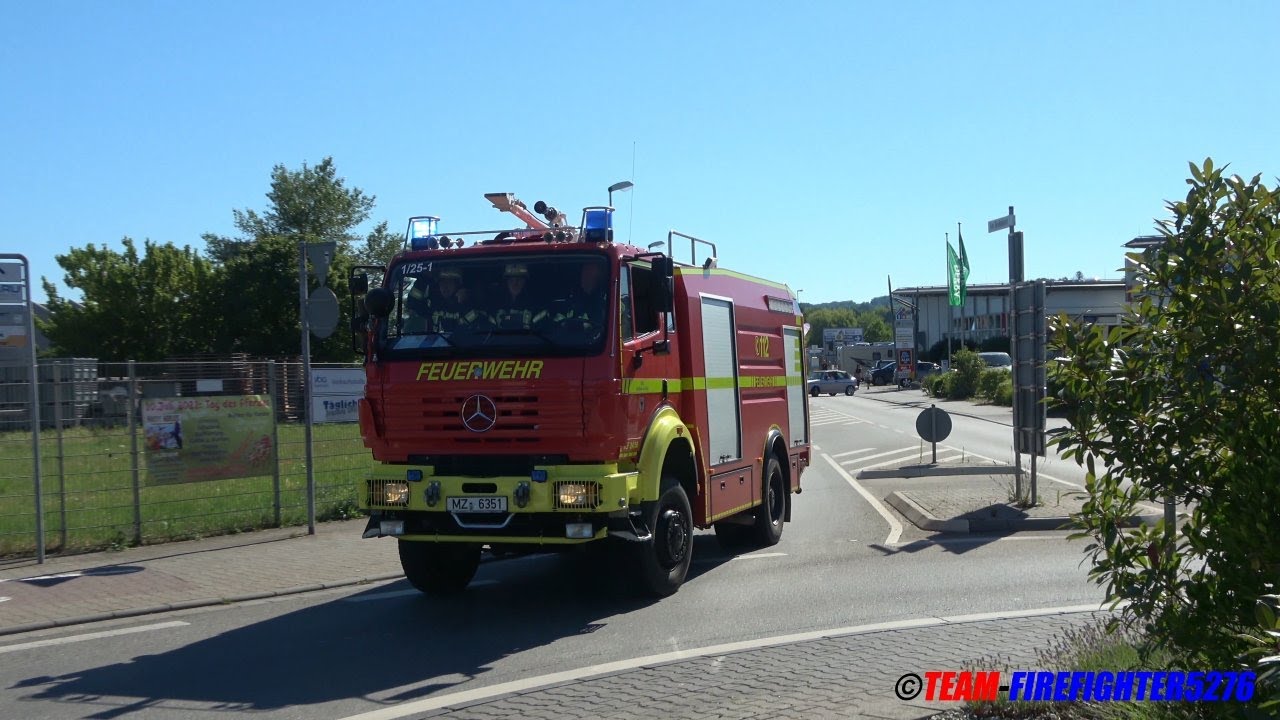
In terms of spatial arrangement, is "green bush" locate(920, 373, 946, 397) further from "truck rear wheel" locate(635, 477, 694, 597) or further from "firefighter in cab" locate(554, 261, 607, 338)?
"firefighter in cab" locate(554, 261, 607, 338)

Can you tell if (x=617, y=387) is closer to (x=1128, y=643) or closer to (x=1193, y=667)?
(x=1128, y=643)

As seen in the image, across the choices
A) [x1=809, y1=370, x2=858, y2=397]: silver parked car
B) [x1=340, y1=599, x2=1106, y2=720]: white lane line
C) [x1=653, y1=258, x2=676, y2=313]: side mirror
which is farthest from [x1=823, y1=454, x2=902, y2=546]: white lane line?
[x1=809, y1=370, x2=858, y2=397]: silver parked car

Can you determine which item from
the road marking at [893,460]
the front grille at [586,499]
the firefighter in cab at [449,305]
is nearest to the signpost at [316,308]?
the firefighter in cab at [449,305]

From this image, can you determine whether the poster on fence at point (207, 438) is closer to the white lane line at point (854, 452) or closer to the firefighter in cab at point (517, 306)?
the firefighter in cab at point (517, 306)

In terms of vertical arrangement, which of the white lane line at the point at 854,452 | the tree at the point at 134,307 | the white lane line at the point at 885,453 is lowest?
the white lane line at the point at 854,452

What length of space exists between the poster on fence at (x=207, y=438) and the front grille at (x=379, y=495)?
5002 millimetres

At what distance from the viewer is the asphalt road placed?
662 centimetres

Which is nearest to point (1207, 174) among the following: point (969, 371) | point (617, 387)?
point (617, 387)

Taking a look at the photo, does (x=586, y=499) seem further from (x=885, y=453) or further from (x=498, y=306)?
(x=885, y=453)

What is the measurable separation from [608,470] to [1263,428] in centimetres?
502

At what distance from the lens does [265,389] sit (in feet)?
45.5

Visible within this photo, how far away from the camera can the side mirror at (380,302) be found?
29.5 ft

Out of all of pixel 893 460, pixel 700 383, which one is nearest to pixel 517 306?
pixel 700 383

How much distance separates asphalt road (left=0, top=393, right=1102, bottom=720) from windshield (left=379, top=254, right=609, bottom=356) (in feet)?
7.14
